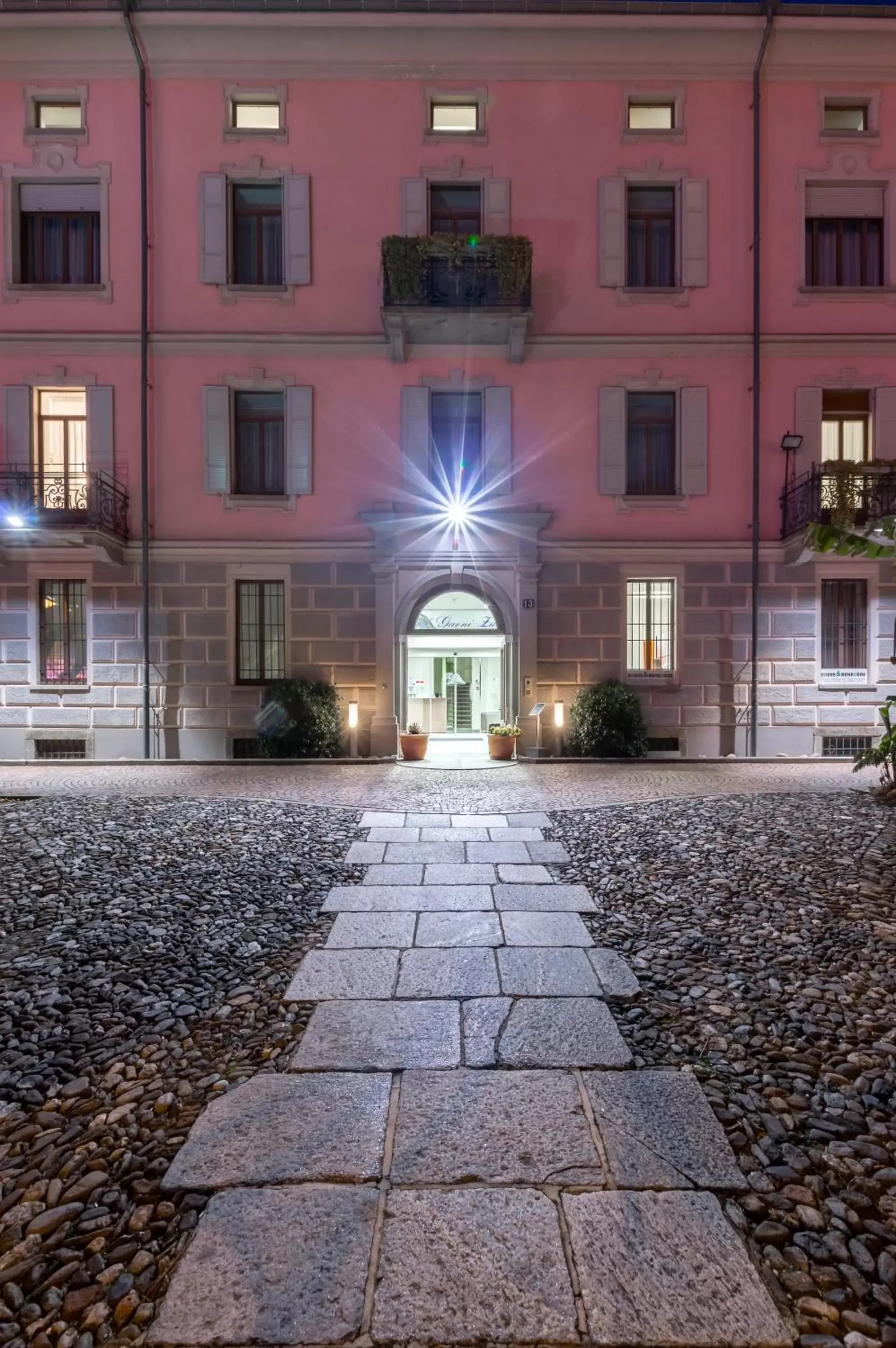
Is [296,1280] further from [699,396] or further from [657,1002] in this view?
[699,396]

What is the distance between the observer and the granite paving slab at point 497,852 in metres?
6.04

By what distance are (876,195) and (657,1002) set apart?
55.6 feet

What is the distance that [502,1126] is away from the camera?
243cm

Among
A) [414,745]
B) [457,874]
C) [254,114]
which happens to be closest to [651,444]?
[414,745]

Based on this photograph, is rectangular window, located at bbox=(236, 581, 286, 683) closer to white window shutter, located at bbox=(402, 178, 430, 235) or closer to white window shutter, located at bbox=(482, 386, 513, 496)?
white window shutter, located at bbox=(482, 386, 513, 496)

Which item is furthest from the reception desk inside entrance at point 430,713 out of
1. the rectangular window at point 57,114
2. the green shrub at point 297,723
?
the rectangular window at point 57,114

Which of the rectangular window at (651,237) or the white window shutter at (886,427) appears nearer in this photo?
the white window shutter at (886,427)

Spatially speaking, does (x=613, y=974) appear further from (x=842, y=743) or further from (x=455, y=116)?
(x=455, y=116)

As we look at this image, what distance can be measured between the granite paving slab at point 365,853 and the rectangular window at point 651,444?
9.90 metres

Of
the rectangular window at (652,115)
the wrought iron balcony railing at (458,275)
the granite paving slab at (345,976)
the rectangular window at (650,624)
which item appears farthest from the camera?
the rectangular window at (650,624)

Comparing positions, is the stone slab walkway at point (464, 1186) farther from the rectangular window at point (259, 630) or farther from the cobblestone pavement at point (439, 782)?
the rectangular window at point (259, 630)

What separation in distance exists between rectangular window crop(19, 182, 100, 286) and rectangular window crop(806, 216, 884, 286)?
14233 mm

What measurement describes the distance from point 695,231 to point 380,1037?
15.5m

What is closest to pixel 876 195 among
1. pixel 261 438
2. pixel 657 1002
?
pixel 261 438
